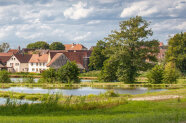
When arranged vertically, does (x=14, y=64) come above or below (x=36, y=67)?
above

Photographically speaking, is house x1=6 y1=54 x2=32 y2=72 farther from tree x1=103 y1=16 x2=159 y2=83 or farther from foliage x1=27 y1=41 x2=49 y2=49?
foliage x1=27 y1=41 x2=49 y2=49

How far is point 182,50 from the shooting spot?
247ft

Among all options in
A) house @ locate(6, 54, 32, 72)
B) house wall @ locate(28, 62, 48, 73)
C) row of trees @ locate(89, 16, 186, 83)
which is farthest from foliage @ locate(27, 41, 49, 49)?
row of trees @ locate(89, 16, 186, 83)

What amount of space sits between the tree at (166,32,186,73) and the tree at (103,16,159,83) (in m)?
20.0

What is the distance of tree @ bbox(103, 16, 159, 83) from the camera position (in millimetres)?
54125

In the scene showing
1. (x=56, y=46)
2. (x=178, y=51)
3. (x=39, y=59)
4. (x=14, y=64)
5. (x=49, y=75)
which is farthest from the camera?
(x=56, y=46)

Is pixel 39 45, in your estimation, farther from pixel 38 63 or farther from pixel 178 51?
pixel 178 51

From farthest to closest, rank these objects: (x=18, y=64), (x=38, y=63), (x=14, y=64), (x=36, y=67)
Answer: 1. (x=14, y=64)
2. (x=18, y=64)
3. (x=36, y=67)
4. (x=38, y=63)

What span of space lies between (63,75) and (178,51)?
34.4 m

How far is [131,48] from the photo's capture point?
5566 cm

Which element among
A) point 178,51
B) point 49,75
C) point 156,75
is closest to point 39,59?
point 178,51

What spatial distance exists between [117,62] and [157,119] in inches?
1722

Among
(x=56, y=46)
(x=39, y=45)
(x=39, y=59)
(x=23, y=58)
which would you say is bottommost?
(x=39, y=59)

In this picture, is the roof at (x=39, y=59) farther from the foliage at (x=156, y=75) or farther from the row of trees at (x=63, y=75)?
the foliage at (x=156, y=75)
